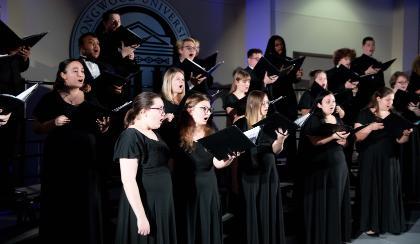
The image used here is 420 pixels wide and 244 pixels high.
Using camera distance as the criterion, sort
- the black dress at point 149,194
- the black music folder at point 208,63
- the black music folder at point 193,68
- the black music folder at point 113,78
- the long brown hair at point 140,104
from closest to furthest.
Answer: the black dress at point 149,194 → the long brown hair at point 140,104 → the black music folder at point 113,78 → the black music folder at point 193,68 → the black music folder at point 208,63

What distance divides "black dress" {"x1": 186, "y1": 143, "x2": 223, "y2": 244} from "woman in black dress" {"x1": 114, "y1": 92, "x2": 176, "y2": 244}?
0.28 metres

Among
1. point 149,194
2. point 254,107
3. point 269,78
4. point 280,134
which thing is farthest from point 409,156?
point 149,194

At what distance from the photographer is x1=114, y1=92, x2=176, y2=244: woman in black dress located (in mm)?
2615

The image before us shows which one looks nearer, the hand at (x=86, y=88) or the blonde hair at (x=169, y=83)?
the hand at (x=86, y=88)

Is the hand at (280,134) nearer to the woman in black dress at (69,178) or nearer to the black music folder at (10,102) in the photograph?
the woman in black dress at (69,178)

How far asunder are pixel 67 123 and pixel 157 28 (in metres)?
3.44

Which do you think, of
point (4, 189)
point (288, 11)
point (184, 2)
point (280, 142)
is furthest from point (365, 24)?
point (4, 189)

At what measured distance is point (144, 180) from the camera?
2.74m

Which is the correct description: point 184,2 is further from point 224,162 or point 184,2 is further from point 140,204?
point 140,204

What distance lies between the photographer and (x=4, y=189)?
3.75 metres

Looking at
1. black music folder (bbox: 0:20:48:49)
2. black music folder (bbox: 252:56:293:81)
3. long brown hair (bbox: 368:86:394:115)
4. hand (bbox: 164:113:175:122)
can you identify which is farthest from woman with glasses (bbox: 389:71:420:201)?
black music folder (bbox: 0:20:48:49)

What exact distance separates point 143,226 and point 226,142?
0.70m

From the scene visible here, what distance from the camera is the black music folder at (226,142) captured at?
276 cm

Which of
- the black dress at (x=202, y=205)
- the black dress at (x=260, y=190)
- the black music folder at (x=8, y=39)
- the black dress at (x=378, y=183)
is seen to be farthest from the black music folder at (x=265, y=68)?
Answer: the black music folder at (x=8, y=39)
